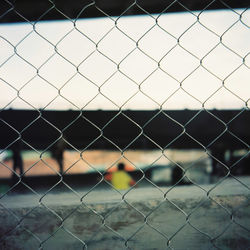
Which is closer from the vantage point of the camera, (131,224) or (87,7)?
(131,224)

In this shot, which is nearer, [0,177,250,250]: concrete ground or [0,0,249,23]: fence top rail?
[0,177,250,250]: concrete ground

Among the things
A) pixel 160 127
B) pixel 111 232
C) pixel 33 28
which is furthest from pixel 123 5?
pixel 160 127

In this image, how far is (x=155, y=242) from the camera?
94 cm

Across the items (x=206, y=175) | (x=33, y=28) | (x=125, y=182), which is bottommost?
(x=206, y=175)

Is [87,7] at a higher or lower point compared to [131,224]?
higher

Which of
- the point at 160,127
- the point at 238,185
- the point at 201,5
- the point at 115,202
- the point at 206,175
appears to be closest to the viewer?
the point at 115,202

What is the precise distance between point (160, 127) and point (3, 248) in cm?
535

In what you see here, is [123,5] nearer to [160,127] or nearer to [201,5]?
[201,5]

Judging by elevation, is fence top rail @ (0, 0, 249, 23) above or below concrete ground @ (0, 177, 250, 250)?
above

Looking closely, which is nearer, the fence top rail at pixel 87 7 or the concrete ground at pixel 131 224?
the concrete ground at pixel 131 224

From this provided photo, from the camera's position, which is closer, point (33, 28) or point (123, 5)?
point (33, 28)

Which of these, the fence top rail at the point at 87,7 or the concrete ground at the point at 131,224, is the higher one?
→ the fence top rail at the point at 87,7

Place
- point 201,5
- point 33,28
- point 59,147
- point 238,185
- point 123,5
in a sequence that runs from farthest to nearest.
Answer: point 59,147, point 123,5, point 201,5, point 238,185, point 33,28

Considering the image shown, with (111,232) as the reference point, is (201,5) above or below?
above
